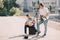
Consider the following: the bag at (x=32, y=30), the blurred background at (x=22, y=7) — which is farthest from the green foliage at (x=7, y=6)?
the bag at (x=32, y=30)

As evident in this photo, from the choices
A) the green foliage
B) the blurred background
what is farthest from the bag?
the green foliage

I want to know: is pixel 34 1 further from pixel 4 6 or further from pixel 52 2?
pixel 4 6

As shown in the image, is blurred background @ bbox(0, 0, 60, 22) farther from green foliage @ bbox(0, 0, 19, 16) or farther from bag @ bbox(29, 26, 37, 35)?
bag @ bbox(29, 26, 37, 35)

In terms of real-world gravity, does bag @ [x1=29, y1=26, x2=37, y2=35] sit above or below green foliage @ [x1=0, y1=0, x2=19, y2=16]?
above

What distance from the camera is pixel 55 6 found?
49344 millimetres

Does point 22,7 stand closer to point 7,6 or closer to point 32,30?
point 7,6

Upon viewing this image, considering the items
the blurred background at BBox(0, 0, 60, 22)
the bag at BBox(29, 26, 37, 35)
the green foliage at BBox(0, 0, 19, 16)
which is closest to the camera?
the bag at BBox(29, 26, 37, 35)

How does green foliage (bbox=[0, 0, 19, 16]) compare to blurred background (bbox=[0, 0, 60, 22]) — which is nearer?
green foliage (bbox=[0, 0, 19, 16])

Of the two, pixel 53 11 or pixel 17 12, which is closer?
pixel 17 12

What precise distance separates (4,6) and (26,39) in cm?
2693

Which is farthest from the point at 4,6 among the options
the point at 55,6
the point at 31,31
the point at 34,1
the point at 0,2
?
the point at 31,31

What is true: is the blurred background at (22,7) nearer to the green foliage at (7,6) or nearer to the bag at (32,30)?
the green foliage at (7,6)

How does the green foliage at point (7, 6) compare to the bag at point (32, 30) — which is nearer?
the bag at point (32, 30)

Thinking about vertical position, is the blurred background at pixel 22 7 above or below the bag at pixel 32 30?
below
